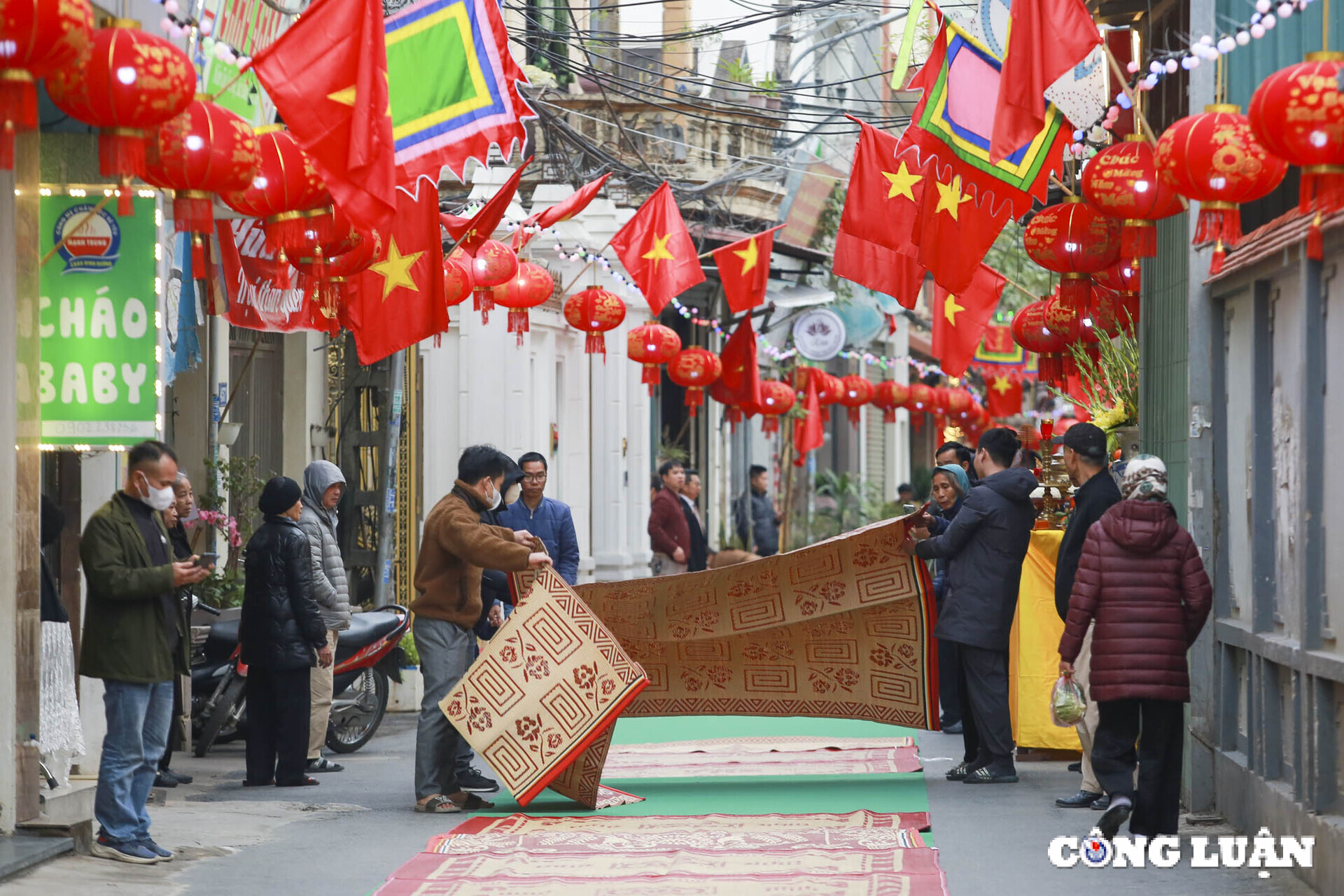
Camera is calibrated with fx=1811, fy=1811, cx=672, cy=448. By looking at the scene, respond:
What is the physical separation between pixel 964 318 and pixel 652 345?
509cm

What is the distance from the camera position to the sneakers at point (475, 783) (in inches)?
432

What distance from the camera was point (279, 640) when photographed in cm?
1117

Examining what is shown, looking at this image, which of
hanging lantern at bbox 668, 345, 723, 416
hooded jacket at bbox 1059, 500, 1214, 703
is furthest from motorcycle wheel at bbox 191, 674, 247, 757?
hanging lantern at bbox 668, 345, 723, 416

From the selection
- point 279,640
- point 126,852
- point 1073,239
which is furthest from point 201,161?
point 1073,239

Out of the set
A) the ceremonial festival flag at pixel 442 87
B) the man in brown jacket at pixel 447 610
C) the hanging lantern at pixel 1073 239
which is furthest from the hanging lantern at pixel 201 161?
the hanging lantern at pixel 1073 239

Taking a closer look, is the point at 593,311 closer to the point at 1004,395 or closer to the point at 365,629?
the point at 365,629

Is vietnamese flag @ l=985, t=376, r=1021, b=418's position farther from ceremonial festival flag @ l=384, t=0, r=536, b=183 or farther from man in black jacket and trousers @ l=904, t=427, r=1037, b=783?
ceremonial festival flag @ l=384, t=0, r=536, b=183

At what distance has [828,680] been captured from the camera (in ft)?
37.0

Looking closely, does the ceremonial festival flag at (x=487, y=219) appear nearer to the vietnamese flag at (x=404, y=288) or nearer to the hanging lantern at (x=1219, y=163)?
the vietnamese flag at (x=404, y=288)

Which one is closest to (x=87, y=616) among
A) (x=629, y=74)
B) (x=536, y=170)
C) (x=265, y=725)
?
(x=265, y=725)

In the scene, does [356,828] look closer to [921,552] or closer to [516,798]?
[516,798]

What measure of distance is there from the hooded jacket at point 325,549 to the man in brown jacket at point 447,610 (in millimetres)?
1710

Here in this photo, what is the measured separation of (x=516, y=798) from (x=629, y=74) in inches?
634

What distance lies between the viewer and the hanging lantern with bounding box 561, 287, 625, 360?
17000 mm
